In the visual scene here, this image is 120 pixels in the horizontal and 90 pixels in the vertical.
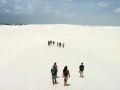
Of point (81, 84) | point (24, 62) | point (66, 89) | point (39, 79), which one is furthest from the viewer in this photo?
point (24, 62)

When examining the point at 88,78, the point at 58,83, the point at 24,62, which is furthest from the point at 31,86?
the point at 24,62

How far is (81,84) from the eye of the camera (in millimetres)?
17703

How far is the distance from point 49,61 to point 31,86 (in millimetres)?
10530

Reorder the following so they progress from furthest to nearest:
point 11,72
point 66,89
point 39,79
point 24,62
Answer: point 24,62 → point 11,72 → point 39,79 → point 66,89

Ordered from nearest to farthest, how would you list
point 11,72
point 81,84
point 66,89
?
point 66,89 < point 81,84 < point 11,72

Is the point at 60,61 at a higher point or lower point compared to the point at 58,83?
higher

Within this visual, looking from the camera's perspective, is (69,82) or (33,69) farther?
(33,69)

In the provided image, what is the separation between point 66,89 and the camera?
640 inches

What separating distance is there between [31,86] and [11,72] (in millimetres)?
5370

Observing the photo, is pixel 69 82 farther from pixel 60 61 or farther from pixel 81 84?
pixel 60 61

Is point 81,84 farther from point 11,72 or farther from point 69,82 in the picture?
point 11,72

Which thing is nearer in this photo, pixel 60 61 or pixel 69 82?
pixel 69 82

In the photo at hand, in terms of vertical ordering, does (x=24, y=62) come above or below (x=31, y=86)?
above

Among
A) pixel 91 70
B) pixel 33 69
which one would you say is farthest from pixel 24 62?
pixel 91 70
